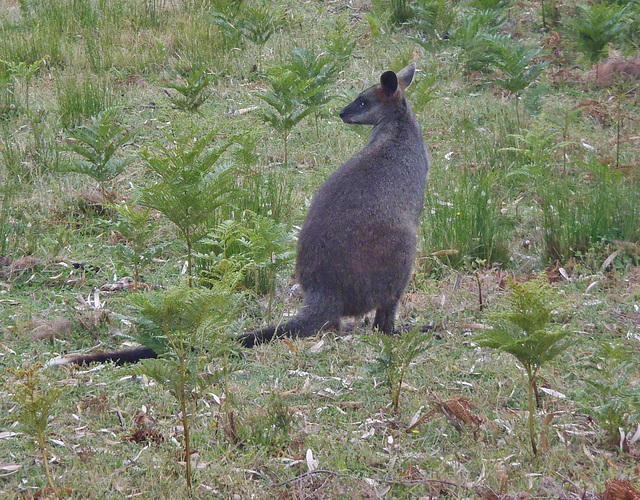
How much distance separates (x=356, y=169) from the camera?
480 cm

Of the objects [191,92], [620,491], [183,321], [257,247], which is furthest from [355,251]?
[191,92]

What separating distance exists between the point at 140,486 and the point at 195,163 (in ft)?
7.42

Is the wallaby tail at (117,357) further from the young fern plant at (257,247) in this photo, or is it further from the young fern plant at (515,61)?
the young fern plant at (515,61)

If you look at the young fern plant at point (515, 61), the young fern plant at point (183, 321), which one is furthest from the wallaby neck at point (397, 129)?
the young fern plant at point (183, 321)

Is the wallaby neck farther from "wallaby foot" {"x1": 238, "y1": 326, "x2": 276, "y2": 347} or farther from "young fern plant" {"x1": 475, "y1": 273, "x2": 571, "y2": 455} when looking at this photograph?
"young fern plant" {"x1": 475, "y1": 273, "x2": 571, "y2": 455}

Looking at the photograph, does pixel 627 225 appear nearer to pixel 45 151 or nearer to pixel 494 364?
pixel 494 364

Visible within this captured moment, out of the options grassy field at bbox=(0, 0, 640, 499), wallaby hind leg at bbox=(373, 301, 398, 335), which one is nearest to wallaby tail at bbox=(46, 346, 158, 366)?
grassy field at bbox=(0, 0, 640, 499)

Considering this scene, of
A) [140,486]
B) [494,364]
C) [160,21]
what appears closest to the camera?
[140,486]

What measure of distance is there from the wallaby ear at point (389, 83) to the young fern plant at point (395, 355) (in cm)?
238

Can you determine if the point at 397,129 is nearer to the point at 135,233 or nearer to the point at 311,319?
the point at 311,319

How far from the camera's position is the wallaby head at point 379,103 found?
565cm

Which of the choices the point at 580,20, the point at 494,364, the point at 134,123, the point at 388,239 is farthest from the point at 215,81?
the point at 494,364

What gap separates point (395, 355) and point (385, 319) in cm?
99

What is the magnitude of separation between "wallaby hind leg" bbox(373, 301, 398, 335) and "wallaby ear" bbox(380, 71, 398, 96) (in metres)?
1.78
